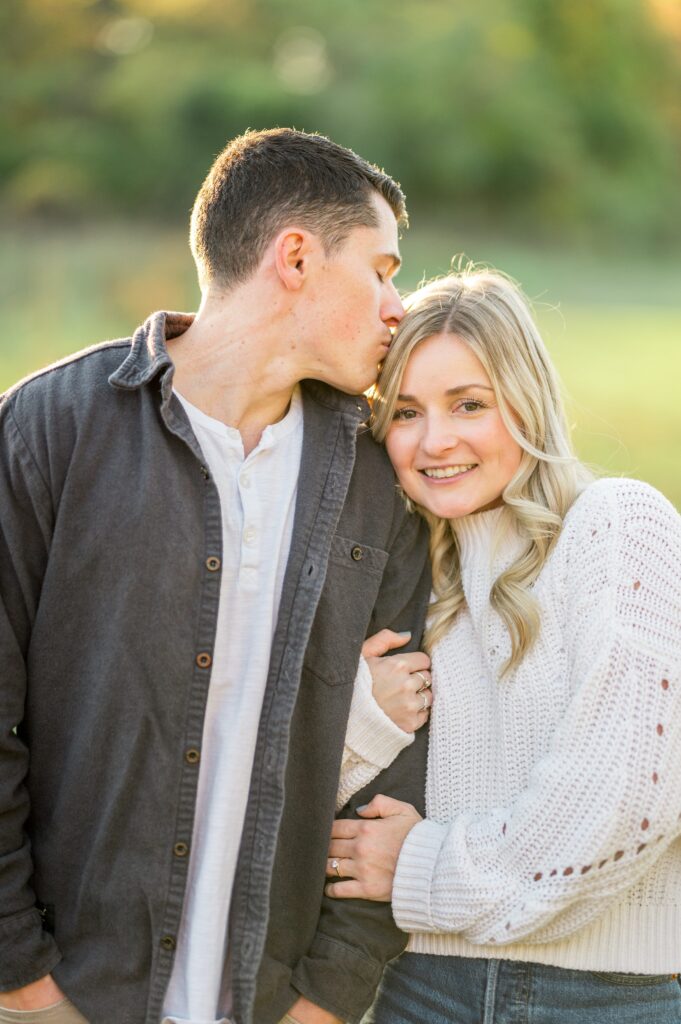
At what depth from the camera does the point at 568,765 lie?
1.81 metres

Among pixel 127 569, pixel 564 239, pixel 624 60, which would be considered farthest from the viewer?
pixel 624 60

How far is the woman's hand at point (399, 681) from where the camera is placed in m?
2.02

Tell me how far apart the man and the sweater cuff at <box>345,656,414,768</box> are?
4cm

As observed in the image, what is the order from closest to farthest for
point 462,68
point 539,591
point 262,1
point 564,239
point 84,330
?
1. point 539,591
2. point 84,330
3. point 564,239
4. point 262,1
5. point 462,68

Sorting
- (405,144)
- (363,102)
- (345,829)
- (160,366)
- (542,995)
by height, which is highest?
(363,102)

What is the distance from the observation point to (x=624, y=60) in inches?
670

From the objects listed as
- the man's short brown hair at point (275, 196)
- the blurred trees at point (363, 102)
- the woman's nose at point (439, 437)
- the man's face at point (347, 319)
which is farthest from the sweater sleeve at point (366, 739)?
the blurred trees at point (363, 102)

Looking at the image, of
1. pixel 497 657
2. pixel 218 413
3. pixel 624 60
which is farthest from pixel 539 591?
pixel 624 60

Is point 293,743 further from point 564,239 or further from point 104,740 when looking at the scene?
point 564,239

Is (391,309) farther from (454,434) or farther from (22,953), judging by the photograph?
(22,953)

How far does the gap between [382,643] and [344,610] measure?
12 centimetres

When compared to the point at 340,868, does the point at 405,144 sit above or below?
above

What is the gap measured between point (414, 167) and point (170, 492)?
12612mm

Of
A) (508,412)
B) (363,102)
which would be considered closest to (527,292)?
(363,102)
